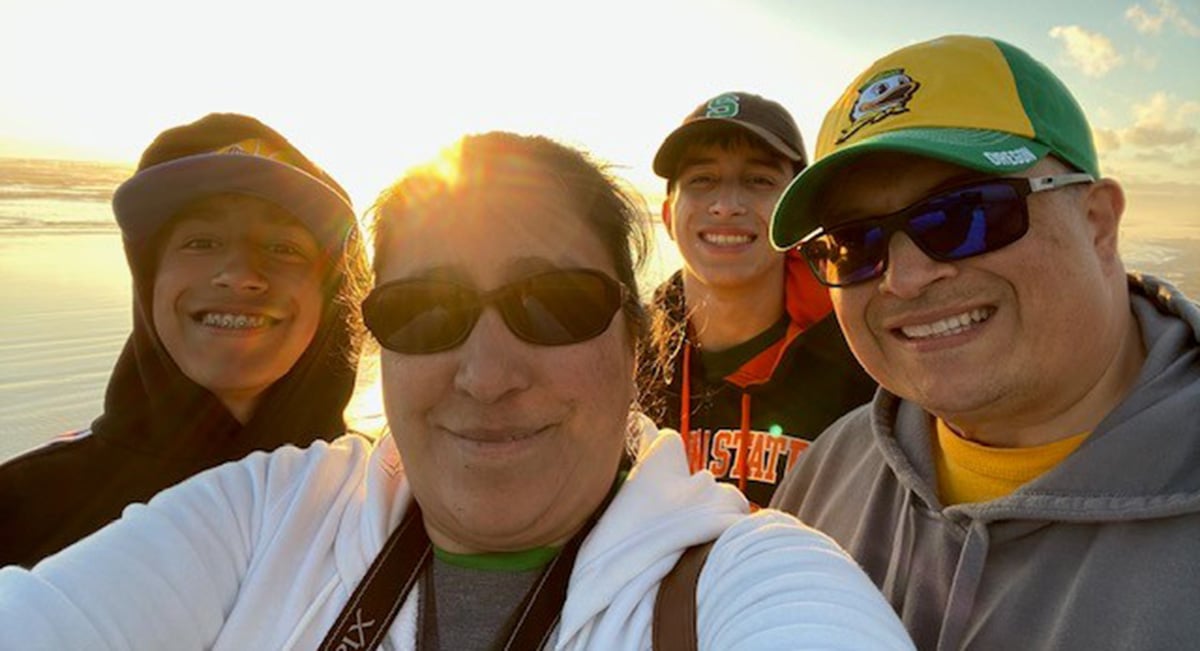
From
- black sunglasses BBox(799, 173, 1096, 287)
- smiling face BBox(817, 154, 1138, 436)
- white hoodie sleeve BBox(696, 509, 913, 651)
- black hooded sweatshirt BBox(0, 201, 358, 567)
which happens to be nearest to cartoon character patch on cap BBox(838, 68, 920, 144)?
smiling face BBox(817, 154, 1138, 436)

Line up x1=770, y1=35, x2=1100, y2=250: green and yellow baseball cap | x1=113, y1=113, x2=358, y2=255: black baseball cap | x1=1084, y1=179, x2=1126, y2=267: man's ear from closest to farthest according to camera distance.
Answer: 1. x1=770, y1=35, x2=1100, y2=250: green and yellow baseball cap
2. x1=1084, y1=179, x2=1126, y2=267: man's ear
3. x1=113, y1=113, x2=358, y2=255: black baseball cap

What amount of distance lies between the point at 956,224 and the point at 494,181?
1085mm

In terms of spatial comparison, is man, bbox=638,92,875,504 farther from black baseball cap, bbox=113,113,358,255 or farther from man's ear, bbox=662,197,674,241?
black baseball cap, bbox=113,113,358,255

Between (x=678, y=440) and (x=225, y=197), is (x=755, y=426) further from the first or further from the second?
(x=225, y=197)

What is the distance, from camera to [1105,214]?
1903mm

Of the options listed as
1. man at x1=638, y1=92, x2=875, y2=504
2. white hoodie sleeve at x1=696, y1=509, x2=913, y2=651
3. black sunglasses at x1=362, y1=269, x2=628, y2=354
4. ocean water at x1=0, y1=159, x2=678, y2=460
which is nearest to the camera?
white hoodie sleeve at x1=696, y1=509, x2=913, y2=651

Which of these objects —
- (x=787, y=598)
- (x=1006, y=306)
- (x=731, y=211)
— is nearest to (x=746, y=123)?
(x=731, y=211)

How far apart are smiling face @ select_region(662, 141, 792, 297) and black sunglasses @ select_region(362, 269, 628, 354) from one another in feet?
7.04

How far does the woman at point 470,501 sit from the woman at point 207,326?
2.22ft

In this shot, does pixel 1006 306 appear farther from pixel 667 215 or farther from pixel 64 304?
pixel 64 304

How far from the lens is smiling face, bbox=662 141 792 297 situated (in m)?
3.74

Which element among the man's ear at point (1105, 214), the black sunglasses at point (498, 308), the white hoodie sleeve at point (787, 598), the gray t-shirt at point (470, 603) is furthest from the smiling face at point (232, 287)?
the man's ear at point (1105, 214)

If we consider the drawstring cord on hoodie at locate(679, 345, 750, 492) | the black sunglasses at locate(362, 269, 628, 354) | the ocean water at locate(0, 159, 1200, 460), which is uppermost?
the black sunglasses at locate(362, 269, 628, 354)

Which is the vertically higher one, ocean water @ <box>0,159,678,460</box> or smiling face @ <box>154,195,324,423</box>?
smiling face @ <box>154,195,324,423</box>
